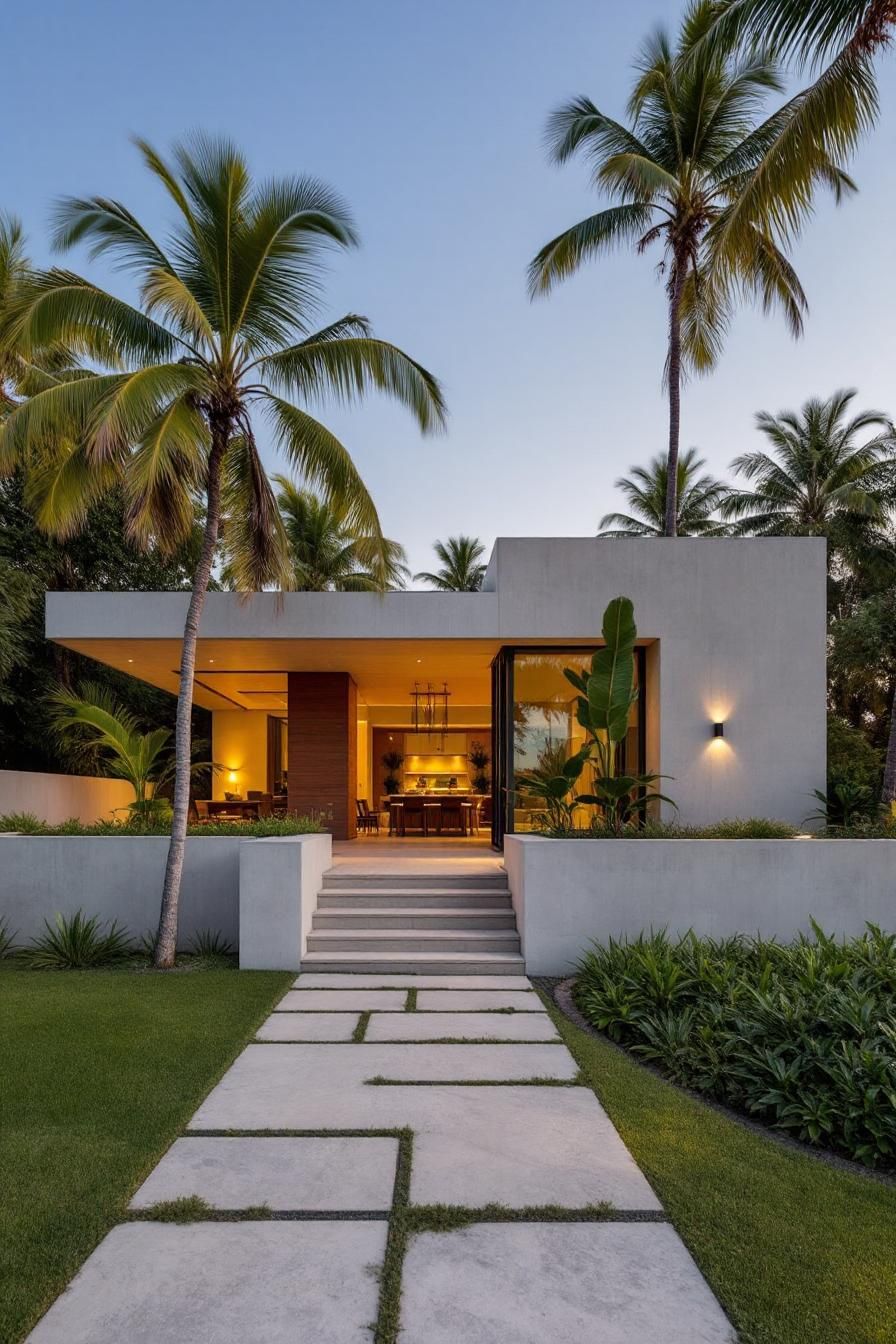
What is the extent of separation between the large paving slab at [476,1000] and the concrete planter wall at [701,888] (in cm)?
77

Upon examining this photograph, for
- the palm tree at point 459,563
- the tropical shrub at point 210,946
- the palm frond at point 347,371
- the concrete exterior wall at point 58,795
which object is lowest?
the tropical shrub at point 210,946

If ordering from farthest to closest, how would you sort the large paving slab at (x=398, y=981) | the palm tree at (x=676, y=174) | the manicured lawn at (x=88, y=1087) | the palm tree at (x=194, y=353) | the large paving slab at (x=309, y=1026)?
the palm tree at (x=676, y=174)
the palm tree at (x=194, y=353)
the large paving slab at (x=398, y=981)
the large paving slab at (x=309, y=1026)
the manicured lawn at (x=88, y=1087)

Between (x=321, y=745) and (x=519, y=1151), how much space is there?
10.2 m

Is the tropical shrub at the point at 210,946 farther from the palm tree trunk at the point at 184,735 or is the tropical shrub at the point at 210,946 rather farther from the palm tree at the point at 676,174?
A: the palm tree at the point at 676,174

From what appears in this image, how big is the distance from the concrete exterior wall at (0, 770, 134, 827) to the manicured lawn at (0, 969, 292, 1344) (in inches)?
195

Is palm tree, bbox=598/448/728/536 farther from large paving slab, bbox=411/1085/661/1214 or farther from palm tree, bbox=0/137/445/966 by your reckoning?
large paving slab, bbox=411/1085/661/1214

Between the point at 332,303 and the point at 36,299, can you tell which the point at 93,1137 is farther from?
the point at 332,303

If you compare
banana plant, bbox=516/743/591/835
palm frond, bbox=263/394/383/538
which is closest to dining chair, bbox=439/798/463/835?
banana plant, bbox=516/743/591/835

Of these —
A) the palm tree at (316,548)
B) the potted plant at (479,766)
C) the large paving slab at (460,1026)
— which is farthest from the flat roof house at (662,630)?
the palm tree at (316,548)

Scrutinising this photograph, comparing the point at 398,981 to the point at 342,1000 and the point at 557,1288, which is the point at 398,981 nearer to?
the point at 342,1000

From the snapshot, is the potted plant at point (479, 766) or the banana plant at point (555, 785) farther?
the potted plant at point (479, 766)

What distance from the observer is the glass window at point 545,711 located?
10984 millimetres

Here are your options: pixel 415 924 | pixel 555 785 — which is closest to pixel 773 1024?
pixel 415 924

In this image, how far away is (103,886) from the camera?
26.1ft
